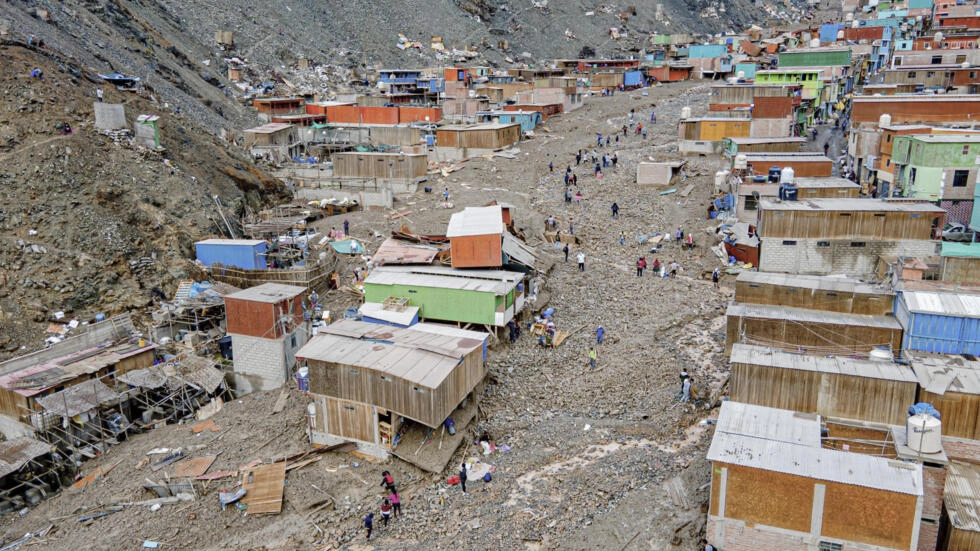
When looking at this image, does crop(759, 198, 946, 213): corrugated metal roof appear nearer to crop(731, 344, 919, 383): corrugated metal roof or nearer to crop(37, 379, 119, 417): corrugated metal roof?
crop(731, 344, 919, 383): corrugated metal roof

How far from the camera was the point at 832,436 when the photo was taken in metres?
16.3

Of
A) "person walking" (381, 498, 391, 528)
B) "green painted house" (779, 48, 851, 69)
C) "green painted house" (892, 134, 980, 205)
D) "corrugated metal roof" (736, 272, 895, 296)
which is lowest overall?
"person walking" (381, 498, 391, 528)

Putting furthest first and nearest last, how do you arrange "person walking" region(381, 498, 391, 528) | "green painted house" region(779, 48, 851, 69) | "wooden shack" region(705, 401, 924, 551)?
"green painted house" region(779, 48, 851, 69) → "person walking" region(381, 498, 391, 528) → "wooden shack" region(705, 401, 924, 551)

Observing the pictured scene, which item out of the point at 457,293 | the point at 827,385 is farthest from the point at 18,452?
the point at 827,385

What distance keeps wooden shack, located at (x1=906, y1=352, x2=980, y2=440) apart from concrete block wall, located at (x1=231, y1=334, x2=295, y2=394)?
60.5ft

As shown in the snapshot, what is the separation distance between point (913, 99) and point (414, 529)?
122 ft

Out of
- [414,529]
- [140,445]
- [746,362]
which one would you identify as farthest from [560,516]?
[140,445]

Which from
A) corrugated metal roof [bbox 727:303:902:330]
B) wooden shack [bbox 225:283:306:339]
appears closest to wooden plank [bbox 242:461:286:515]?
wooden shack [bbox 225:283:306:339]

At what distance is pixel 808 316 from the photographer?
67.1ft

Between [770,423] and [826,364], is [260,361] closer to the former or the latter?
[770,423]

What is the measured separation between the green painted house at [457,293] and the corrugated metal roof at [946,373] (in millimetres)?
12200

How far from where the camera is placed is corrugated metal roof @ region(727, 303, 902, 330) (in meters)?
19.8

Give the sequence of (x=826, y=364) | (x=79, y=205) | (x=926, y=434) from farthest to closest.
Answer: (x=79, y=205) < (x=826, y=364) < (x=926, y=434)

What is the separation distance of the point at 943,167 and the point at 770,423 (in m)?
20.6
